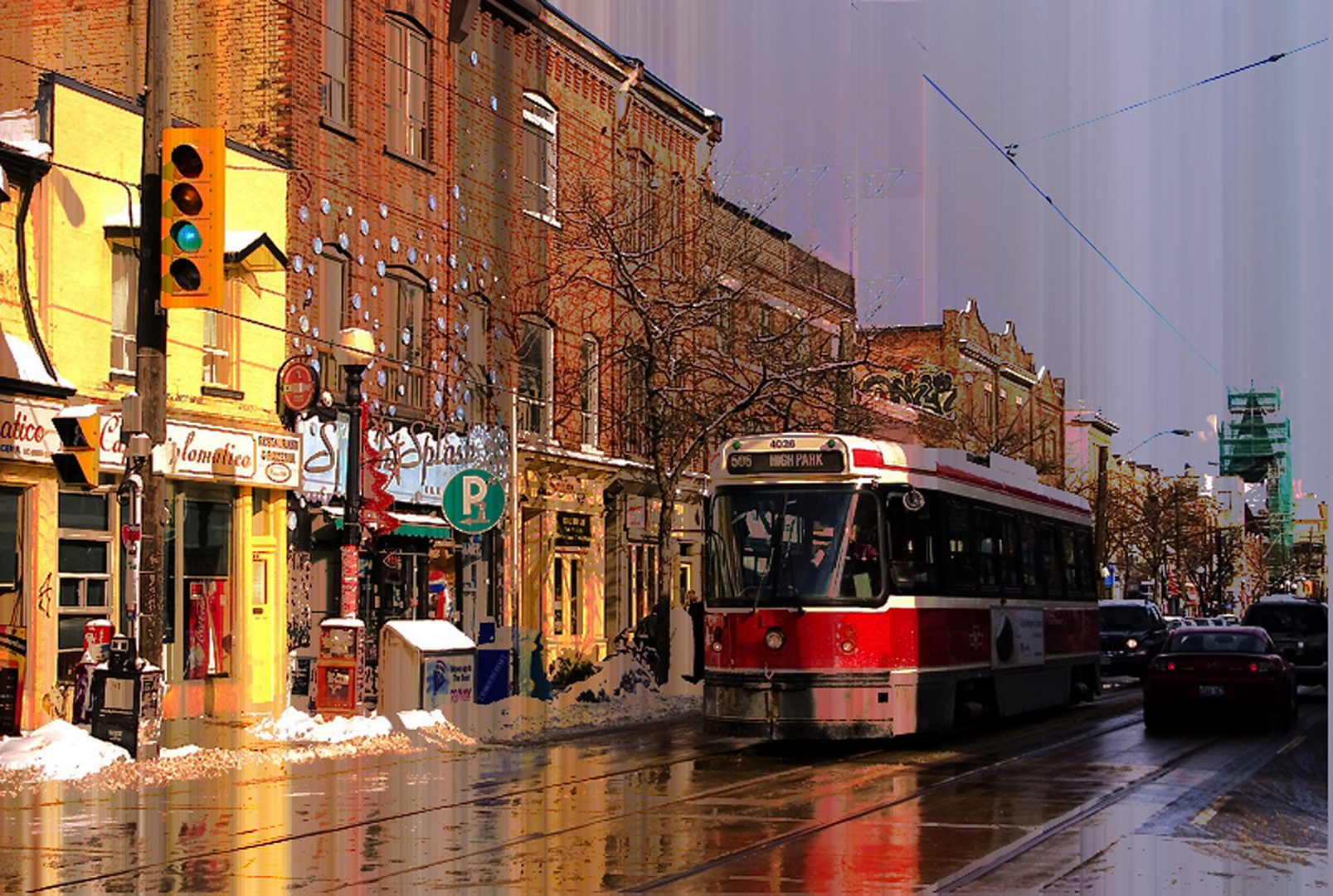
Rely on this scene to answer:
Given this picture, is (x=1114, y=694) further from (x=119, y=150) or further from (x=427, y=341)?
(x=119, y=150)

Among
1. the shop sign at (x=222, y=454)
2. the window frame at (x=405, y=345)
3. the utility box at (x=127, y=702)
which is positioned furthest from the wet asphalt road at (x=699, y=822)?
the window frame at (x=405, y=345)

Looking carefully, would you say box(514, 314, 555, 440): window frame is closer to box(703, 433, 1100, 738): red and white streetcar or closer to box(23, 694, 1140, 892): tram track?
box(23, 694, 1140, 892): tram track

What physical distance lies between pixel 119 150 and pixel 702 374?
45.0 feet

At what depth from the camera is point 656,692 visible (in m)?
29.1

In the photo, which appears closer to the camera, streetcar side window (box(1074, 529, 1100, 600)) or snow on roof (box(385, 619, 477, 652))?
snow on roof (box(385, 619, 477, 652))

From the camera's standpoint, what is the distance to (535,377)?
34.3m

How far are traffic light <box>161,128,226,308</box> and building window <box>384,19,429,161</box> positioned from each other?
11708 mm

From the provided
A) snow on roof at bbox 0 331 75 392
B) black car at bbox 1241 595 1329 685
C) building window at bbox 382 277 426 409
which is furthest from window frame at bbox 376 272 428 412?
black car at bbox 1241 595 1329 685

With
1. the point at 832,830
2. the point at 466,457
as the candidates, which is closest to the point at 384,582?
the point at 466,457

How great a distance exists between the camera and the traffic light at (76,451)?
62.0 ft

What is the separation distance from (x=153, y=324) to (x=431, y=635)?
5798mm

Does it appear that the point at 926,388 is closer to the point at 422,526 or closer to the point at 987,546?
the point at 422,526

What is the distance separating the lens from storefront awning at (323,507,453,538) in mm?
29513

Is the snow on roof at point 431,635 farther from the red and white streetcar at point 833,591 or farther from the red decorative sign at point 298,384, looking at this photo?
the red decorative sign at point 298,384
